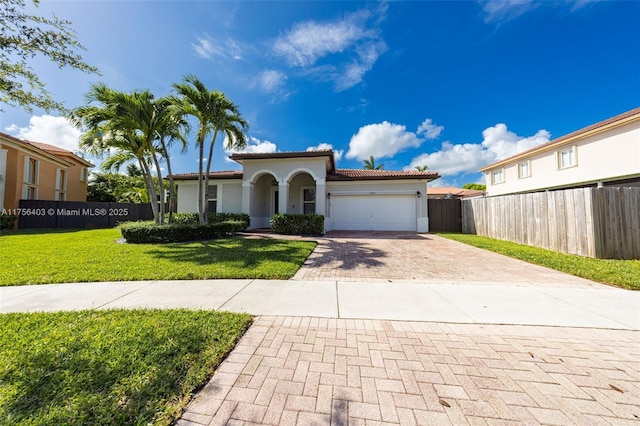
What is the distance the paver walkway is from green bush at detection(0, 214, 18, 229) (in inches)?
867

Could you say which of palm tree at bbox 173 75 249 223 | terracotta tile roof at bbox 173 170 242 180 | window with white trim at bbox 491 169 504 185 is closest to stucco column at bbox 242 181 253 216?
terracotta tile roof at bbox 173 170 242 180

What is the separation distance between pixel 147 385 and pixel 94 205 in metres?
23.5

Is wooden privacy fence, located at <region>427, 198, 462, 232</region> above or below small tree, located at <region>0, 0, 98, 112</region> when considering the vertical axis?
below

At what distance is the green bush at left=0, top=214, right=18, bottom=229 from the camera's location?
14505mm

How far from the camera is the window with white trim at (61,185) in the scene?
20.5 m

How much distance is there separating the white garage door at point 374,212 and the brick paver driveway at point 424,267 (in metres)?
6.17

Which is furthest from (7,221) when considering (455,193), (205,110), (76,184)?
(455,193)

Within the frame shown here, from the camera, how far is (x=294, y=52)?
10.9 metres

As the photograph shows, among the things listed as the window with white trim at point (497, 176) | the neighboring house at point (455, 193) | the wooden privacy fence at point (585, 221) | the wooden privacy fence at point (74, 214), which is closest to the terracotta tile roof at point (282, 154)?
the wooden privacy fence at point (585, 221)

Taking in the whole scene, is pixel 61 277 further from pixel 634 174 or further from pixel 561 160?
pixel 561 160

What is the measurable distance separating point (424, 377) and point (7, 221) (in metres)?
24.3

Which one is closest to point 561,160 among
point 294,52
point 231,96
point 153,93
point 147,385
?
point 294,52

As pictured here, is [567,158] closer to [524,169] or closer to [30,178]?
[524,169]

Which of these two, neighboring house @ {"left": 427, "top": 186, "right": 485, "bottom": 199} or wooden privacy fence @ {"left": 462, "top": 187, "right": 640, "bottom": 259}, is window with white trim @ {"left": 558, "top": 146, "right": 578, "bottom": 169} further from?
neighboring house @ {"left": 427, "top": 186, "right": 485, "bottom": 199}
